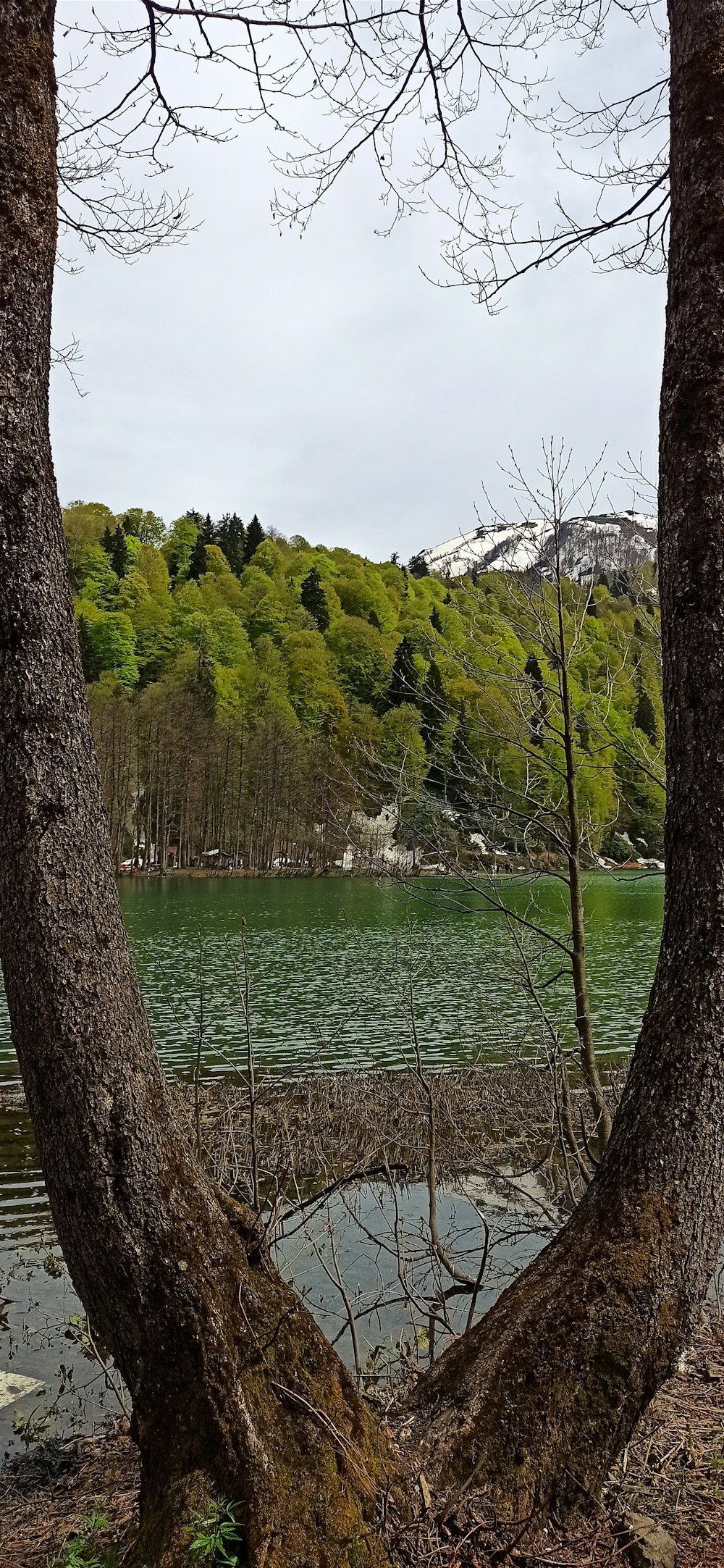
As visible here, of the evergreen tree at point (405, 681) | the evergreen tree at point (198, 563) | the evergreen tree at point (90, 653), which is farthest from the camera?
the evergreen tree at point (198, 563)

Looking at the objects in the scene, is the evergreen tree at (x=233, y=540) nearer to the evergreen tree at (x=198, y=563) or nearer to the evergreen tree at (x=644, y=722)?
the evergreen tree at (x=198, y=563)

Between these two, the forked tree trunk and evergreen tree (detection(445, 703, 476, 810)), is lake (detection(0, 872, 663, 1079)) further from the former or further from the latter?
the forked tree trunk

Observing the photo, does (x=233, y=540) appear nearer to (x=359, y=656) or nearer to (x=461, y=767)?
(x=359, y=656)

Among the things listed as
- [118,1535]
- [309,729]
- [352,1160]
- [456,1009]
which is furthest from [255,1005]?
[309,729]

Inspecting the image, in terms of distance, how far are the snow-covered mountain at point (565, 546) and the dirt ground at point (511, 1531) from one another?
14.5 feet

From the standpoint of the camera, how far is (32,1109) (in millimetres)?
2500

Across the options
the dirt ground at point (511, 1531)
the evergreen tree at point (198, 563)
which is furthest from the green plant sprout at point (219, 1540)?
the evergreen tree at point (198, 563)

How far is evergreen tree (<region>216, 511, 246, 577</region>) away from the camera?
119 meters

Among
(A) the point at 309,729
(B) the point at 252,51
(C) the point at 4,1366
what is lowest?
(C) the point at 4,1366

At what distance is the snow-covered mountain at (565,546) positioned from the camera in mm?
6531

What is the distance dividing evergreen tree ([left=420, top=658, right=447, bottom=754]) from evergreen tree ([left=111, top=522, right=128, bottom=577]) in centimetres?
9369

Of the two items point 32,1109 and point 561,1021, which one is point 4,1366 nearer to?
point 32,1109

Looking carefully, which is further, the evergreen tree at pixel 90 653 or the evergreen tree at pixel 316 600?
the evergreen tree at pixel 316 600

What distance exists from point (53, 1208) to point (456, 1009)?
1728cm
